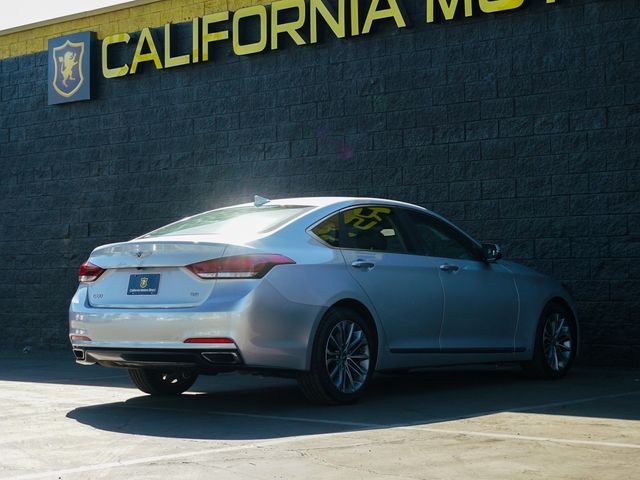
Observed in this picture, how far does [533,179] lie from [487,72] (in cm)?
138

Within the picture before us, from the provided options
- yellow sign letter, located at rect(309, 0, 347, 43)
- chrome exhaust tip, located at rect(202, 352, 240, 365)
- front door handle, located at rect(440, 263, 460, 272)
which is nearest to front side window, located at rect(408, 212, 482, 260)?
front door handle, located at rect(440, 263, 460, 272)

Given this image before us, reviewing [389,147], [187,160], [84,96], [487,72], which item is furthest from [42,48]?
[487,72]

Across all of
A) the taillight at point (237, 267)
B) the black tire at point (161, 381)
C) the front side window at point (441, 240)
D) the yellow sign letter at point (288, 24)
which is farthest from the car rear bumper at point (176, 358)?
the yellow sign letter at point (288, 24)

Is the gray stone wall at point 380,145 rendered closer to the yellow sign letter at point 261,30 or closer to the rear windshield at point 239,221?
the yellow sign letter at point 261,30

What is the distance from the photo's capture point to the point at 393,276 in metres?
8.75

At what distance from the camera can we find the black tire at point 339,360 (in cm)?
798

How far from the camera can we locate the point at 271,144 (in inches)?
572

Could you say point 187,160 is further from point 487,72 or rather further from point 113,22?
point 487,72

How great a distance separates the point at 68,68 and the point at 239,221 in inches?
356

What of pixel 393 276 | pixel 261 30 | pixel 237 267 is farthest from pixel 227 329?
pixel 261 30

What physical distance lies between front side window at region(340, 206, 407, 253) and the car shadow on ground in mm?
1204

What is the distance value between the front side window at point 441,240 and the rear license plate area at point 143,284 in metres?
2.42

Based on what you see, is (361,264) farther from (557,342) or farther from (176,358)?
(557,342)

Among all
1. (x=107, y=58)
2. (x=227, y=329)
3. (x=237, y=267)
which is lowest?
(x=227, y=329)
